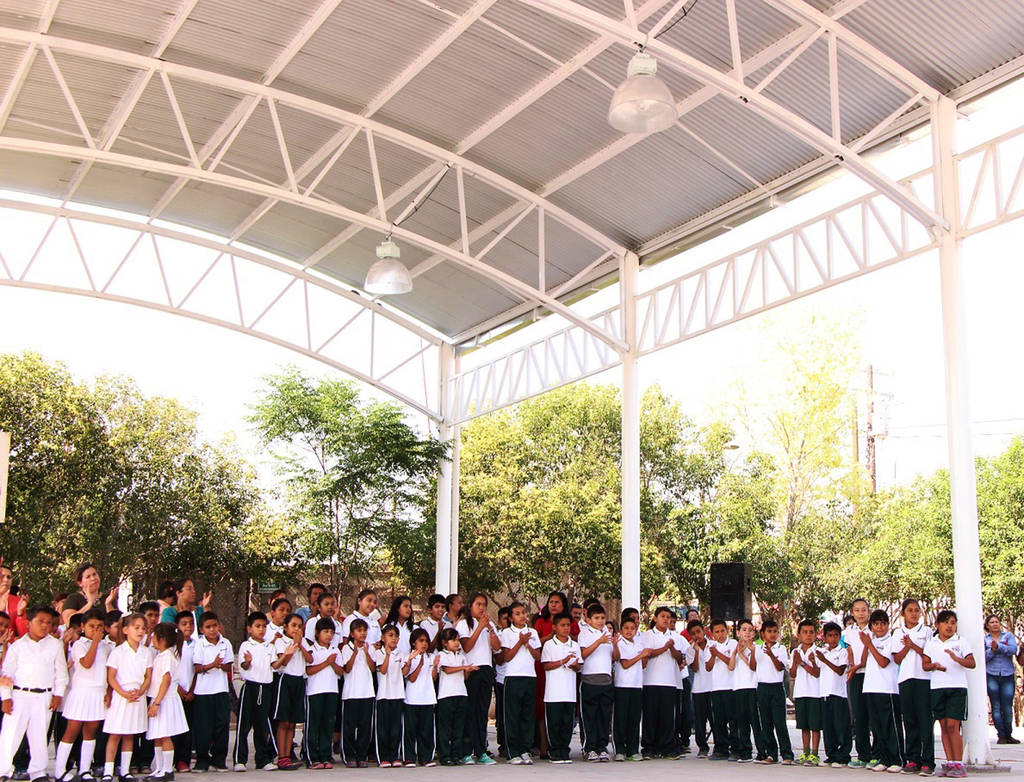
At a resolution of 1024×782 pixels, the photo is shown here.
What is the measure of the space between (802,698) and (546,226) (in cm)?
714

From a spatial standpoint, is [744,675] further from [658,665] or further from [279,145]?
[279,145]

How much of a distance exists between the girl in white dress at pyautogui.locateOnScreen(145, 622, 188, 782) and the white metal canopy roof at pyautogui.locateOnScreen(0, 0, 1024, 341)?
18.2 feet

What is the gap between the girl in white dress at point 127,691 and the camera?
7938 mm

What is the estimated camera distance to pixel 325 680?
908 centimetres

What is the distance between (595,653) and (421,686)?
1632 millimetres

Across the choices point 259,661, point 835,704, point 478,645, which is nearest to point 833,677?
point 835,704

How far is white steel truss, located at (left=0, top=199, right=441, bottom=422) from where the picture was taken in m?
15.3

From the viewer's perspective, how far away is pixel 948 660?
343 inches

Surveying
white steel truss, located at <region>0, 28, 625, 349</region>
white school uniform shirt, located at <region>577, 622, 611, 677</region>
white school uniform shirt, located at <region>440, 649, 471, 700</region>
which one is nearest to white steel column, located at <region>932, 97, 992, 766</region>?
white school uniform shirt, located at <region>577, 622, 611, 677</region>

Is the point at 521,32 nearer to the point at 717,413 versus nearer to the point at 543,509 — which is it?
the point at 543,509

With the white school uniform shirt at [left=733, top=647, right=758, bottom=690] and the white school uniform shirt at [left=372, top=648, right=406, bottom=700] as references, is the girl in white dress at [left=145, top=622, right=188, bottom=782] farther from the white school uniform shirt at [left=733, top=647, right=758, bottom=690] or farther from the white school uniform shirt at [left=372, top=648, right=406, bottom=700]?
the white school uniform shirt at [left=733, top=647, right=758, bottom=690]

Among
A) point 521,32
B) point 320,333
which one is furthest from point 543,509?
point 521,32

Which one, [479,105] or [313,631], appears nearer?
[313,631]

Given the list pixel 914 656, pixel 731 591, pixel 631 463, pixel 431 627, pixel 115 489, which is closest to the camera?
pixel 914 656
